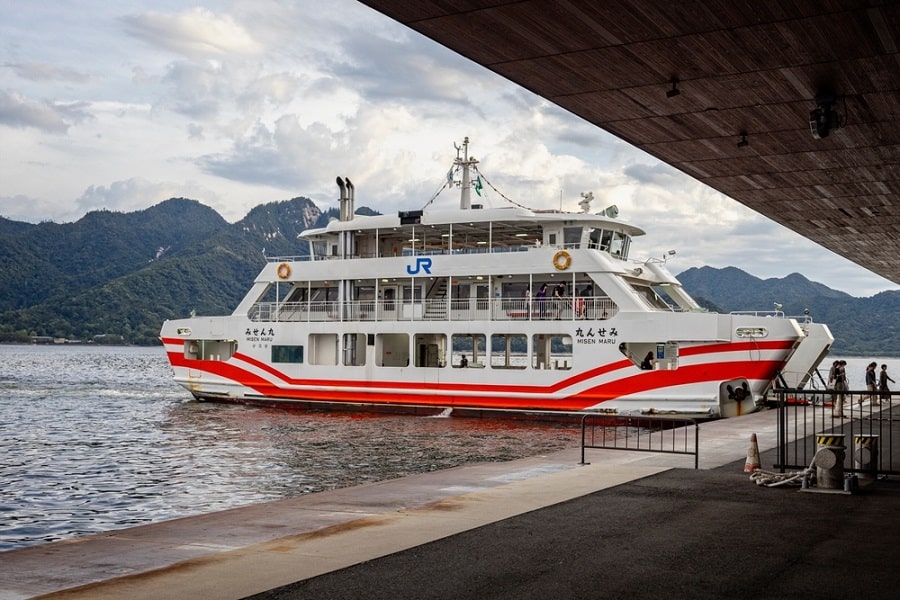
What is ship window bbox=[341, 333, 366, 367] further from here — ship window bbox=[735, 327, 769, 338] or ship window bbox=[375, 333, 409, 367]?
ship window bbox=[735, 327, 769, 338]

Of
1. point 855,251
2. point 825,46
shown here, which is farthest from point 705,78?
point 855,251

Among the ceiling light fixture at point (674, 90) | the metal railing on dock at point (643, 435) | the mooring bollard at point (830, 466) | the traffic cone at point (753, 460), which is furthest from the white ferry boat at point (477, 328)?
the ceiling light fixture at point (674, 90)

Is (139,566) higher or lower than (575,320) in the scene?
lower

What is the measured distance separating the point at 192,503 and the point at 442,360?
18.5 m

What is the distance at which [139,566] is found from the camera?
25.7 feet

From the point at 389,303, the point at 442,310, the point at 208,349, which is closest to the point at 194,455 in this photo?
the point at 442,310

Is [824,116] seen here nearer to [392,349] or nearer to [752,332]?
[752,332]


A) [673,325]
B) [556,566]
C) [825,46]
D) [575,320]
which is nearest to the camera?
[556,566]

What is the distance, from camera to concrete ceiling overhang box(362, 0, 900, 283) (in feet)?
27.8

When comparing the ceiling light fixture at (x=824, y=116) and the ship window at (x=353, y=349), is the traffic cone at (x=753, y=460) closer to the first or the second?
the ceiling light fixture at (x=824, y=116)

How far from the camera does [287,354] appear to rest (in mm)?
35375

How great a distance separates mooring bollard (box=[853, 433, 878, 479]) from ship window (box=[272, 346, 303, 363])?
24.6 meters

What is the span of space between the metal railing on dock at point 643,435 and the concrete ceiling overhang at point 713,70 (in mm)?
4374

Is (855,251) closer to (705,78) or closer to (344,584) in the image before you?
(705,78)
